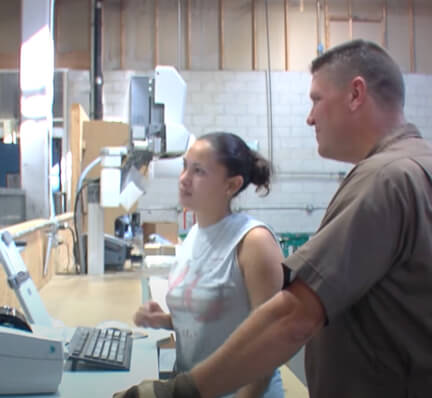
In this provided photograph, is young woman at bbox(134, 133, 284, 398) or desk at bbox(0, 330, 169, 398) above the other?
young woman at bbox(134, 133, 284, 398)

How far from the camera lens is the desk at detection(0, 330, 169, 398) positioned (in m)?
0.97

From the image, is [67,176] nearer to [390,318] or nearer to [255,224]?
[255,224]

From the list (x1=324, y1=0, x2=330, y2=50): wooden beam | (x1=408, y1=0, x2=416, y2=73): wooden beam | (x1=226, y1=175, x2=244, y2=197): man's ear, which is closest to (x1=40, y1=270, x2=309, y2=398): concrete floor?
(x1=226, y1=175, x2=244, y2=197): man's ear

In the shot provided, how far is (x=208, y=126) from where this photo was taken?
563 cm

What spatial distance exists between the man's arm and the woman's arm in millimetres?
405

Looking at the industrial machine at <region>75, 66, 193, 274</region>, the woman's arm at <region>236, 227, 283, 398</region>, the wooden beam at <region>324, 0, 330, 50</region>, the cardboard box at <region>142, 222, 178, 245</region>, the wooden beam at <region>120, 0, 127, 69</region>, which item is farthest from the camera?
the wooden beam at <region>324, 0, 330, 50</region>

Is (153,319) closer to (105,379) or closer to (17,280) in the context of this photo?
(105,379)

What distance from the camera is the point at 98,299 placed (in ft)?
6.61

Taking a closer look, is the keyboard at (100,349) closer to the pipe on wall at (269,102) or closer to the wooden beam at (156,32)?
the pipe on wall at (269,102)

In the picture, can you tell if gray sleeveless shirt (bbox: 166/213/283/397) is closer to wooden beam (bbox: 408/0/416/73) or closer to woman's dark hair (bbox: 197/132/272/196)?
woman's dark hair (bbox: 197/132/272/196)

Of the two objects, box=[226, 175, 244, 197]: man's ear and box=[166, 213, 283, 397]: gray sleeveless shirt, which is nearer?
box=[166, 213, 283, 397]: gray sleeveless shirt

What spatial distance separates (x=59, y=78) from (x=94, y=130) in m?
1.85

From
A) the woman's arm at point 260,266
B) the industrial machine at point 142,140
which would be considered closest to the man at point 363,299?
the woman's arm at point 260,266

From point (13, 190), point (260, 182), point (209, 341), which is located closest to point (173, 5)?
point (13, 190)
